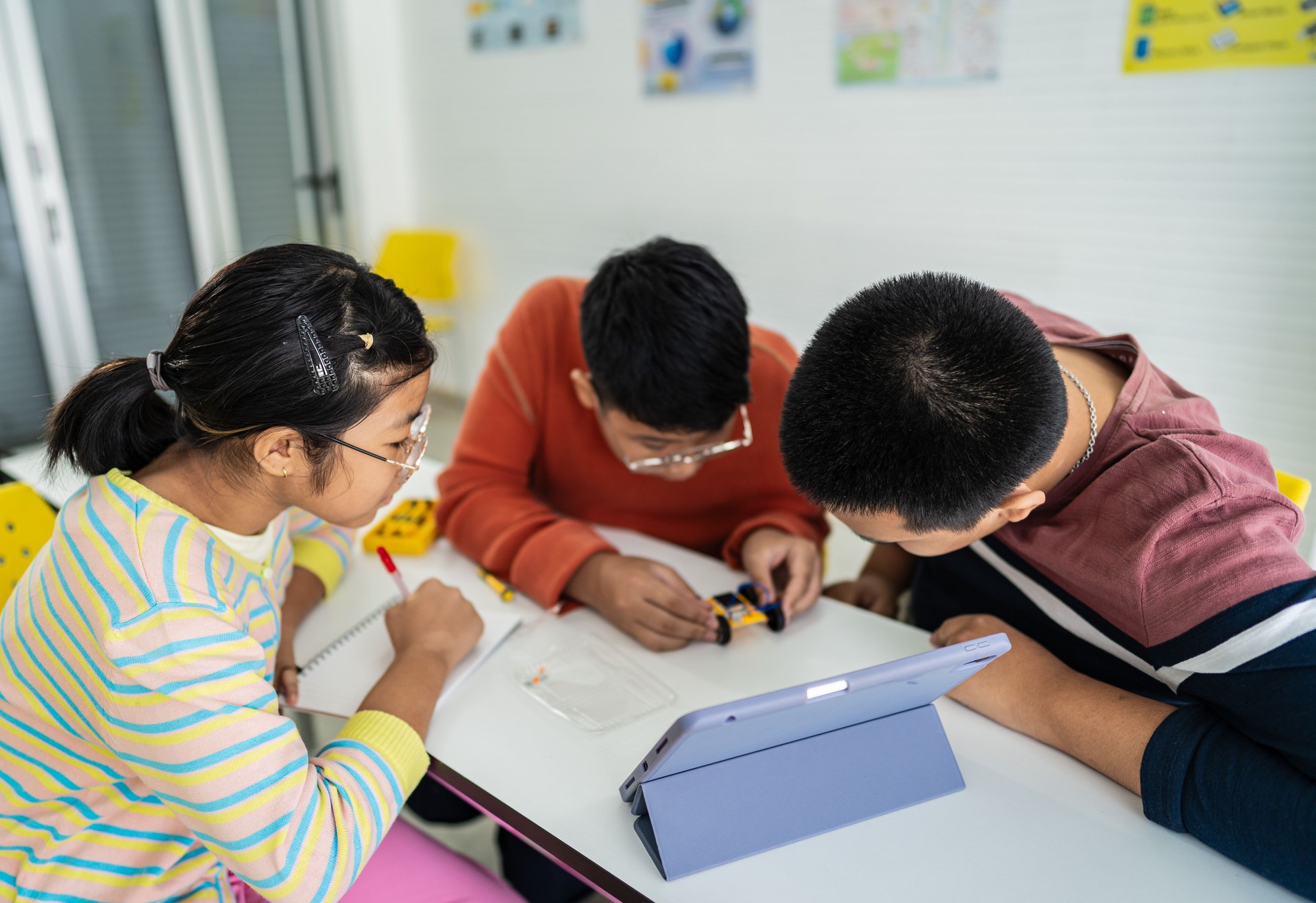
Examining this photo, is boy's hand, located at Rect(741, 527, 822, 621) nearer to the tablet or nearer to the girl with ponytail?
the tablet

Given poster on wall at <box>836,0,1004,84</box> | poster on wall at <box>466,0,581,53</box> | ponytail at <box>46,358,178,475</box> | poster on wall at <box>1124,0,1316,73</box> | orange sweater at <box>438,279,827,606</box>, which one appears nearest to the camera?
ponytail at <box>46,358,178,475</box>

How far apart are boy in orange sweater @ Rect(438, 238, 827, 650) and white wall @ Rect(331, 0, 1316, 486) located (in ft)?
4.45

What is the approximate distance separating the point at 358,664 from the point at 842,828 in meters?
0.67

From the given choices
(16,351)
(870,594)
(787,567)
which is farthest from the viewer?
(16,351)

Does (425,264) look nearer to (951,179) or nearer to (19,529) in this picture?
(951,179)

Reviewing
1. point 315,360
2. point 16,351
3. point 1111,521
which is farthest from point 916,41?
point 16,351

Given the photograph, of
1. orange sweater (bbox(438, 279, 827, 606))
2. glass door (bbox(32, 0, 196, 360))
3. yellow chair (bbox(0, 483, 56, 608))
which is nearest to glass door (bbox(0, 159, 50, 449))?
glass door (bbox(32, 0, 196, 360))

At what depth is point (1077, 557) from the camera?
1.01 m

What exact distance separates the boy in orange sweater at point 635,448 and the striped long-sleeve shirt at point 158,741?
416 mm

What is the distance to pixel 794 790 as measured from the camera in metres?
0.92

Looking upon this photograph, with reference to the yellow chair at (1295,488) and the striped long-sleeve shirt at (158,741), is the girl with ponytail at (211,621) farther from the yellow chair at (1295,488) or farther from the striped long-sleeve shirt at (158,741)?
the yellow chair at (1295,488)

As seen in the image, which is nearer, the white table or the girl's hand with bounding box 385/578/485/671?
the white table

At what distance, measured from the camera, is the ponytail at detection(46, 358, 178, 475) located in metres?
0.98

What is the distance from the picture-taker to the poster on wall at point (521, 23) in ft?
11.7
